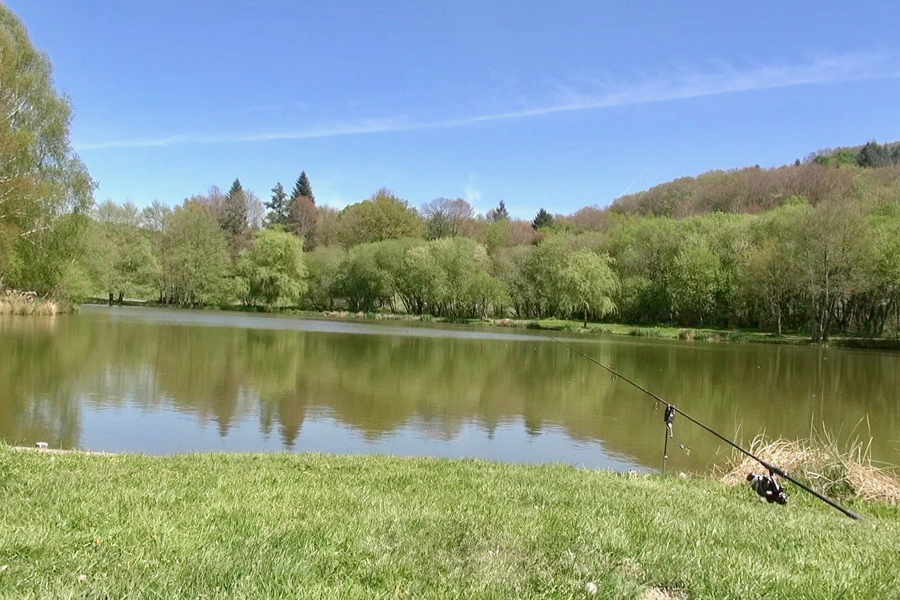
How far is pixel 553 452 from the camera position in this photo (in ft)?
35.6

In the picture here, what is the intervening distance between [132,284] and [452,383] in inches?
2216

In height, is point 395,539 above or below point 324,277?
below

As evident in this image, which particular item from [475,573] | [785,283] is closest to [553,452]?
[475,573]

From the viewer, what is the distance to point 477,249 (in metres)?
69.2

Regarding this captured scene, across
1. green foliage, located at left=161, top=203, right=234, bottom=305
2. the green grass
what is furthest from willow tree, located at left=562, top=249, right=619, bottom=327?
the green grass

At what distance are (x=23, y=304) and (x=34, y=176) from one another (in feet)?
25.4

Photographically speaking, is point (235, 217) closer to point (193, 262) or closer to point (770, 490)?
point (193, 262)

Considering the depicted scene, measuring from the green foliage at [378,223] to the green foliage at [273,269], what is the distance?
1391 cm

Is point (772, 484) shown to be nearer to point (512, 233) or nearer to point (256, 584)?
→ point (256, 584)

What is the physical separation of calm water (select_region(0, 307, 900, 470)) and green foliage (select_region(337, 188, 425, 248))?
173ft

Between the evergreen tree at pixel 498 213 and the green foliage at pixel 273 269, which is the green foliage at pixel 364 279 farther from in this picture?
the evergreen tree at pixel 498 213

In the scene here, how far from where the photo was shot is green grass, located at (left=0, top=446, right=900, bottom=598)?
3.35 m

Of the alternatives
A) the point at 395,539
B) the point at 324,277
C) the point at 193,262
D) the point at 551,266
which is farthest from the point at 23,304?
the point at 551,266

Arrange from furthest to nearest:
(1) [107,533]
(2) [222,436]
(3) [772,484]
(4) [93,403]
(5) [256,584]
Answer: (4) [93,403], (2) [222,436], (3) [772,484], (1) [107,533], (5) [256,584]
